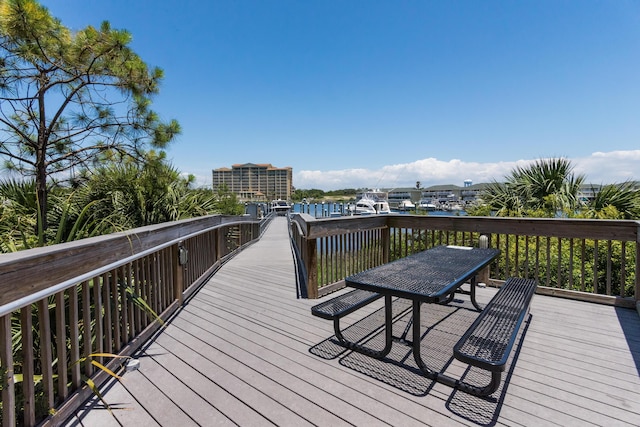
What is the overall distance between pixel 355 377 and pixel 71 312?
1741mm

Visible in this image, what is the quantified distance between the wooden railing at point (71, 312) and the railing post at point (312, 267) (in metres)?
1.43

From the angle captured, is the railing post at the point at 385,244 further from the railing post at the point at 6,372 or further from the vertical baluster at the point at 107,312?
the railing post at the point at 6,372

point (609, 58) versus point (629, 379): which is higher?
point (609, 58)

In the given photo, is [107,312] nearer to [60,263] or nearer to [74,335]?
[74,335]

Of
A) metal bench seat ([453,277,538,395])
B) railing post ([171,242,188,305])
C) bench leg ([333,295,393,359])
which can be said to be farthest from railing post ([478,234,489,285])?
railing post ([171,242,188,305])

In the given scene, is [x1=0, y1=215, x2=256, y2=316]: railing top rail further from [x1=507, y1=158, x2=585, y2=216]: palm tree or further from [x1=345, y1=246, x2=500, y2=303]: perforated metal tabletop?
[x1=507, y1=158, x2=585, y2=216]: palm tree

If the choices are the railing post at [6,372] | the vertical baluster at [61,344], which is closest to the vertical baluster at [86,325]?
the vertical baluster at [61,344]

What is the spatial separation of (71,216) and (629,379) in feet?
24.2

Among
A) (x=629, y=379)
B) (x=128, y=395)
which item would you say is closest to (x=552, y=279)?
(x=629, y=379)

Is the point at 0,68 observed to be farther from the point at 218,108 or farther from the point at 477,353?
the point at 218,108

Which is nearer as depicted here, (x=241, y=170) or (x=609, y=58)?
(x=609, y=58)

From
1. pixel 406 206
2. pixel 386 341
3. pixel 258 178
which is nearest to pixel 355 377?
pixel 386 341

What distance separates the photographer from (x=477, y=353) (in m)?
1.54

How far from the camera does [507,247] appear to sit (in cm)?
389
